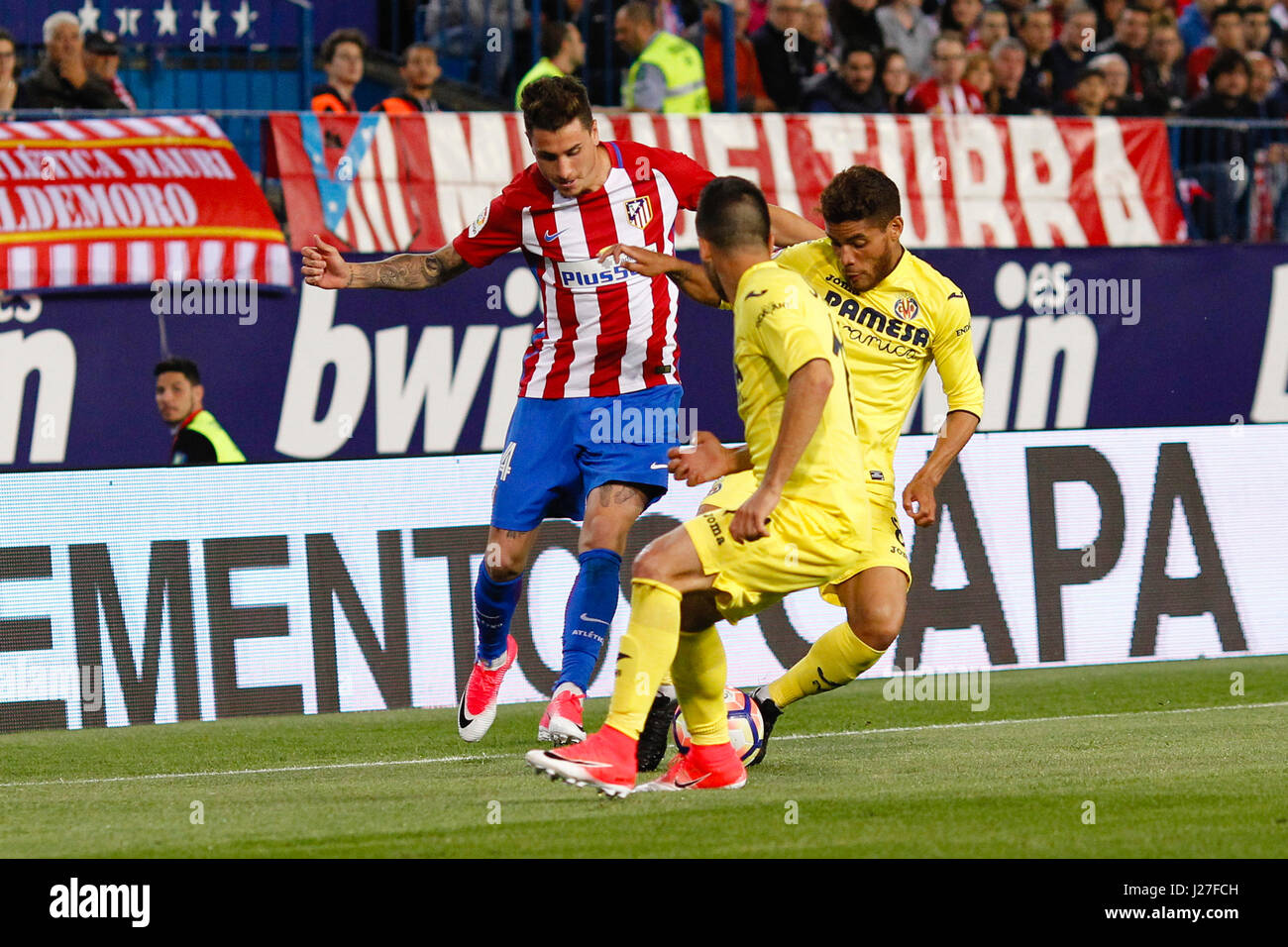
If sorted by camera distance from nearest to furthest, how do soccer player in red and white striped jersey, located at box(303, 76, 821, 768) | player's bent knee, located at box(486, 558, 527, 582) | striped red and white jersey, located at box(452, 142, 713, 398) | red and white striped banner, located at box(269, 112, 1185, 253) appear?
soccer player in red and white striped jersey, located at box(303, 76, 821, 768), striped red and white jersey, located at box(452, 142, 713, 398), player's bent knee, located at box(486, 558, 527, 582), red and white striped banner, located at box(269, 112, 1185, 253)

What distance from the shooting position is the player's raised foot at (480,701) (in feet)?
25.8

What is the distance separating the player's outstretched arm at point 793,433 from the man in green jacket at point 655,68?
8.25 metres

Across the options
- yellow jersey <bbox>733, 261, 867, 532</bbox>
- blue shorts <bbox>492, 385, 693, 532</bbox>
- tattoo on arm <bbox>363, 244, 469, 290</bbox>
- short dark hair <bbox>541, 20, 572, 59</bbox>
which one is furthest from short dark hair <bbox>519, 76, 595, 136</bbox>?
short dark hair <bbox>541, 20, 572, 59</bbox>

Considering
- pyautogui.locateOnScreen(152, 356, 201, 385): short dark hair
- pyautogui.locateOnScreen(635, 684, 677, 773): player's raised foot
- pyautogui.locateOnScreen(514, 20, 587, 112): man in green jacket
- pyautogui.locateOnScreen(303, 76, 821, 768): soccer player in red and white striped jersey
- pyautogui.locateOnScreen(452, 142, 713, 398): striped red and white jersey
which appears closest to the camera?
pyautogui.locateOnScreen(635, 684, 677, 773): player's raised foot

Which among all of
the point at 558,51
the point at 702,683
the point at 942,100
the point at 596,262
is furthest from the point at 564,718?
the point at 942,100

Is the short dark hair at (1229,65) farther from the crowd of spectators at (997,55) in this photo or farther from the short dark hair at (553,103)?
the short dark hair at (553,103)

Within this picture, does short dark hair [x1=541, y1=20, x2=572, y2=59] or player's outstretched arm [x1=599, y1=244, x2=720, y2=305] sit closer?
player's outstretched arm [x1=599, y1=244, x2=720, y2=305]

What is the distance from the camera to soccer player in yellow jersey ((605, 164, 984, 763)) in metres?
6.91

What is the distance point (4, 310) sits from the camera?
12.3 m

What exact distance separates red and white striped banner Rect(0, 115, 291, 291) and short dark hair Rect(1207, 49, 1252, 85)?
784 cm

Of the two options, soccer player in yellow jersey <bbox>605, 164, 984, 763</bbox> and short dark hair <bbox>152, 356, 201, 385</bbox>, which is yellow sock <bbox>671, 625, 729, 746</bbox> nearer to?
soccer player in yellow jersey <bbox>605, 164, 984, 763</bbox>

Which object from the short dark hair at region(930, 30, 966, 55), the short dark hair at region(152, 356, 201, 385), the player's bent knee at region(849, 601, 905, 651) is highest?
the short dark hair at region(930, 30, 966, 55)
